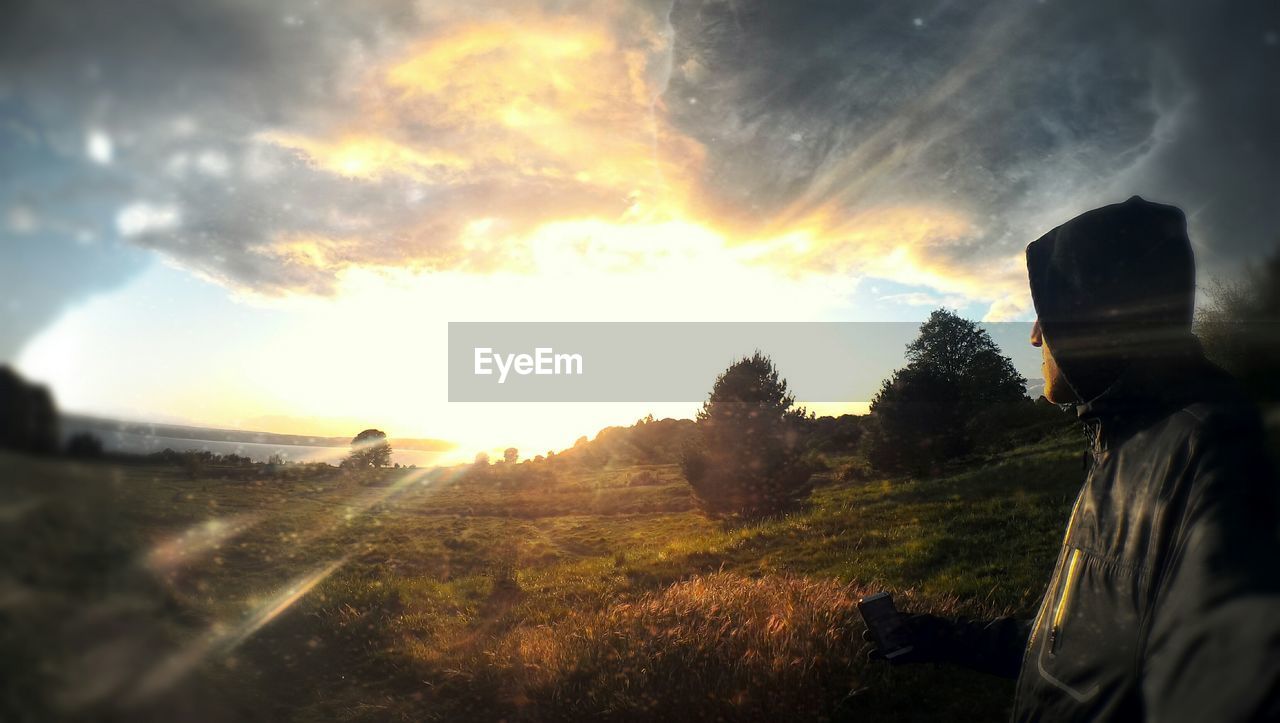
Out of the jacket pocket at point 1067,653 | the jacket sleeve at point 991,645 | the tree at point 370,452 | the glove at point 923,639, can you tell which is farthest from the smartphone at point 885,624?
the tree at point 370,452

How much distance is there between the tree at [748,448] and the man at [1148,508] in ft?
64.1

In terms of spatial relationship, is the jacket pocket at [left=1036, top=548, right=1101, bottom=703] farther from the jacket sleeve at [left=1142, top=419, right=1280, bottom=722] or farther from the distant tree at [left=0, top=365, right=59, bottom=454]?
the distant tree at [left=0, top=365, right=59, bottom=454]

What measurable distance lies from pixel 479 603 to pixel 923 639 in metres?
11.1

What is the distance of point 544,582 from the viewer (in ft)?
45.9

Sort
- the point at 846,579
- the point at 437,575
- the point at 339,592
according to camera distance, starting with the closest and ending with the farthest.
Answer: the point at 846,579, the point at 339,592, the point at 437,575

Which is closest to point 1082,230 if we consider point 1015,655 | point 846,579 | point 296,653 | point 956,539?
point 1015,655

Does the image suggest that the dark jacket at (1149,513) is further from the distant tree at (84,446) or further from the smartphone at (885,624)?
the distant tree at (84,446)

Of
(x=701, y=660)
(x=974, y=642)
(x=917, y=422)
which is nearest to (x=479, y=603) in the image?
(x=701, y=660)

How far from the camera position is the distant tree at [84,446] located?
1.39 meters

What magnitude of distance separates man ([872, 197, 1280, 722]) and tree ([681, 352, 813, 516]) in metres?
19.5

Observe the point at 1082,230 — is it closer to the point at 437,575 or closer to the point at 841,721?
the point at 841,721

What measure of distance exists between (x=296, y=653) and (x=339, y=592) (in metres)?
3.25


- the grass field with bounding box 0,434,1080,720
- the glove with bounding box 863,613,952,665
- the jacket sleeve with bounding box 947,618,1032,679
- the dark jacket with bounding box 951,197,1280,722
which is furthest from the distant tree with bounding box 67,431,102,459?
the jacket sleeve with bounding box 947,618,1032,679

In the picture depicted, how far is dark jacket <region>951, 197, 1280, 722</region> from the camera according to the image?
1248mm
